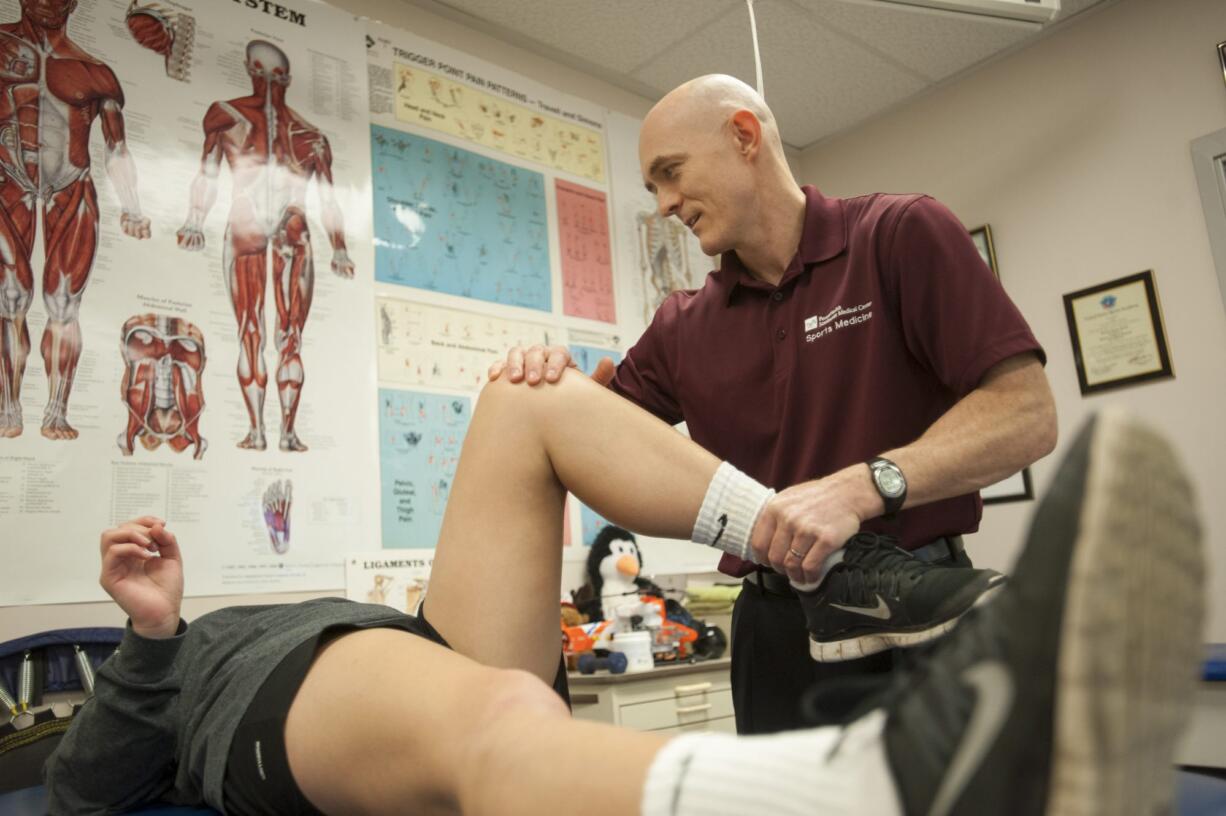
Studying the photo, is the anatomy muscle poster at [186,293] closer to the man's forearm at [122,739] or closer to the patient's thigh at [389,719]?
the man's forearm at [122,739]

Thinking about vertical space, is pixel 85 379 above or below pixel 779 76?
below

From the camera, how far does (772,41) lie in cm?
296

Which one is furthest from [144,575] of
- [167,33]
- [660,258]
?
[660,258]

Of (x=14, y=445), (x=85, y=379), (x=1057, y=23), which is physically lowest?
(x=14, y=445)

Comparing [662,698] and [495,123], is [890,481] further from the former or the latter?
[495,123]

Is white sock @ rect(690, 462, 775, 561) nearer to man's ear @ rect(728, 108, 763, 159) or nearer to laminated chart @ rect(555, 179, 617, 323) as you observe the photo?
man's ear @ rect(728, 108, 763, 159)

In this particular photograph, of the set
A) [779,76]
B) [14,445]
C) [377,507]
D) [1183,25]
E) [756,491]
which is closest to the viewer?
[756,491]

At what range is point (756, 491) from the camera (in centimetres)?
101

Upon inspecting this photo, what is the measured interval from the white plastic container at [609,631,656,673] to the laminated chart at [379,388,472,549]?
555 mm

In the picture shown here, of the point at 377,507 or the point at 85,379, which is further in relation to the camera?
the point at 377,507

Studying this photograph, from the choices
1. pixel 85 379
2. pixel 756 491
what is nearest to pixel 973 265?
pixel 756 491

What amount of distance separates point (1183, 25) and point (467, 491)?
2.78m

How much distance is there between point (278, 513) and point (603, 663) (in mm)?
827

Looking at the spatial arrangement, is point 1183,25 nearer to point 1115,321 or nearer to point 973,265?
point 1115,321
